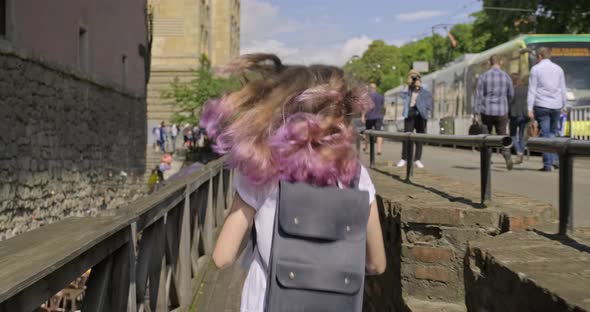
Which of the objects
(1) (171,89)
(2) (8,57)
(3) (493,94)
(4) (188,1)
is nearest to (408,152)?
(3) (493,94)

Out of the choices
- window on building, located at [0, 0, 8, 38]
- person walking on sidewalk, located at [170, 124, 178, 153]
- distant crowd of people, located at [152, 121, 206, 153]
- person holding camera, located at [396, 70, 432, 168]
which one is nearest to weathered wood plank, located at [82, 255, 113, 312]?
person holding camera, located at [396, 70, 432, 168]

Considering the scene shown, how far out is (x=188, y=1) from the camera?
46094 mm

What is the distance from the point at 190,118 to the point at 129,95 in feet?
53.4

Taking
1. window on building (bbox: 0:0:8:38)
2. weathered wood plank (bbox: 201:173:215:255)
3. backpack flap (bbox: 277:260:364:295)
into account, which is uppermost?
window on building (bbox: 0:0:8:38)

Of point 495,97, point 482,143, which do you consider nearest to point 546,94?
point 495,97

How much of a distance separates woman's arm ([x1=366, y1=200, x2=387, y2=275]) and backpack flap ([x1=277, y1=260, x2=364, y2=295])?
8.3 inches

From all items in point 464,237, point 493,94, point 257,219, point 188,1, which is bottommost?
point 464,237

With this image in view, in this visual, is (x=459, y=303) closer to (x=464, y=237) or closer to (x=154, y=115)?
(x=464, y=237)

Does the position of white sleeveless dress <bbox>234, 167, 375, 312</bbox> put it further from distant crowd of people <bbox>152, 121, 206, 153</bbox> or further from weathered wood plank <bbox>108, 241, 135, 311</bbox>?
distant crowd of people <bbox>152, 121, 206, 153</bbox>

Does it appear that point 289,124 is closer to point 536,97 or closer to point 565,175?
point 565,175

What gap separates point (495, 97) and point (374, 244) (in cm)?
955

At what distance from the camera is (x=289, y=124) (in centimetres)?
231

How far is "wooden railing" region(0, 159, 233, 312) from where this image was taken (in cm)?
205

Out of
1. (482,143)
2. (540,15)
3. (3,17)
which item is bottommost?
(482,143)
